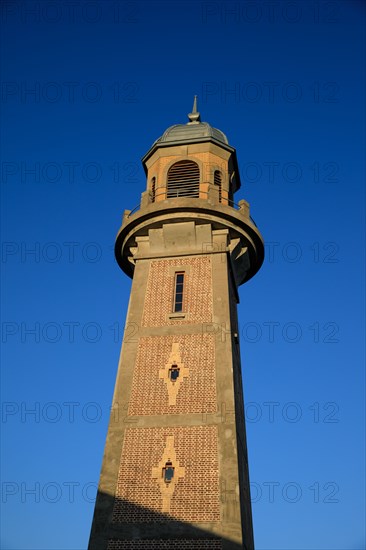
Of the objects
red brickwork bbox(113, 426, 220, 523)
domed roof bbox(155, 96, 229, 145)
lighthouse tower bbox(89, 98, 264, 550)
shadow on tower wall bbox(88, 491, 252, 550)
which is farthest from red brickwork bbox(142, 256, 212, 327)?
shadow on tower wall bbox(88, 491, 252, 550)

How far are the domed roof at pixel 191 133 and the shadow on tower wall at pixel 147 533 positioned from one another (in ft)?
58.3

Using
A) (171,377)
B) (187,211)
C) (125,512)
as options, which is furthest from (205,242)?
(125,512)

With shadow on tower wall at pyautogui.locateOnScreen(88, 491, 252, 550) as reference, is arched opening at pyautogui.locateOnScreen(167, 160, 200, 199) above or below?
above

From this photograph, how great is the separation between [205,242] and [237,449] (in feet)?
31.1

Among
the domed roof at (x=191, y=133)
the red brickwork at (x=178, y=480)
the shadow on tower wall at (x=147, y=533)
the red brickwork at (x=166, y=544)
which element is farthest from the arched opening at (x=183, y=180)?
the red brickwork at (x=166, y=544)

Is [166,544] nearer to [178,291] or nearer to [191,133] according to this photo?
[178,291]

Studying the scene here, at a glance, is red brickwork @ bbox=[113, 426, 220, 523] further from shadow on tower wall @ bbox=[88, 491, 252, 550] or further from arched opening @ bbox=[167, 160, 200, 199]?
arched opening @ bbox=[167, 160, 200, 199]

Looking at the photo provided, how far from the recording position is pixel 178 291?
86.3ft

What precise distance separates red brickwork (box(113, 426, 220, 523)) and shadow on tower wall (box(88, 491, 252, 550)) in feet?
0.15

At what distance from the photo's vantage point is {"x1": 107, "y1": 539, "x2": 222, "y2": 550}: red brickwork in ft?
63.9

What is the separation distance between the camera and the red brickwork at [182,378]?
74.6ft

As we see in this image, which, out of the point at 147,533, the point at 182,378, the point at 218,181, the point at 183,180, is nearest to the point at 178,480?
the point at 147,533

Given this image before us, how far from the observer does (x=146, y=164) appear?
104ft

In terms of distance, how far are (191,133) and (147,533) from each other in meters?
19.2
